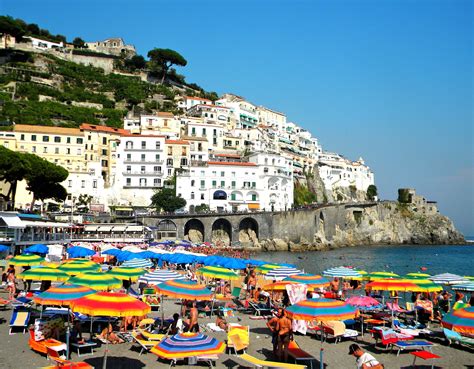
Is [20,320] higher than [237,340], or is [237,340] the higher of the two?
[20,320]

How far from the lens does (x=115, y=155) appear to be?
6825cm

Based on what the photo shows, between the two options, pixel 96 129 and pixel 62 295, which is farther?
pixel 96 129

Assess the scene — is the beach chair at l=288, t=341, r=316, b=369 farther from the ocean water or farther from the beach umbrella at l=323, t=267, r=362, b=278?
the ocean water

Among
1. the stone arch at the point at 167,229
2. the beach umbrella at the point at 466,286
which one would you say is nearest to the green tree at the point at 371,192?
the stone arch at the point at 167,229

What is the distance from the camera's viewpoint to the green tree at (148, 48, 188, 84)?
109812 millimetres

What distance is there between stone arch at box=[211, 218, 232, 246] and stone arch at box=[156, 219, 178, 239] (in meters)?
6.72

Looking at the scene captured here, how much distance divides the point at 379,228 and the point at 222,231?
39.0m

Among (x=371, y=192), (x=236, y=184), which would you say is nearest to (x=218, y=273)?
(x=236, y=184)

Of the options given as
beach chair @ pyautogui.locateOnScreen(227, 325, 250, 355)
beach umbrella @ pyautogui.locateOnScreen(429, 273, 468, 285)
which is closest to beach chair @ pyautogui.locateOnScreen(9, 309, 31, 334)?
beach chair @ pyautogui.locateOnScreen(227, 325, 250, 355)

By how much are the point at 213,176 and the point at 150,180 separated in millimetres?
9574

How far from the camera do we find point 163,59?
11081 centimetres

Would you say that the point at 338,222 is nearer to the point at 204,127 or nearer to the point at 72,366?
the point at 204,127

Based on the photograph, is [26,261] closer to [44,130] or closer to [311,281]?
[311,281]

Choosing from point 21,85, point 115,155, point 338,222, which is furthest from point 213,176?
point 21,85
